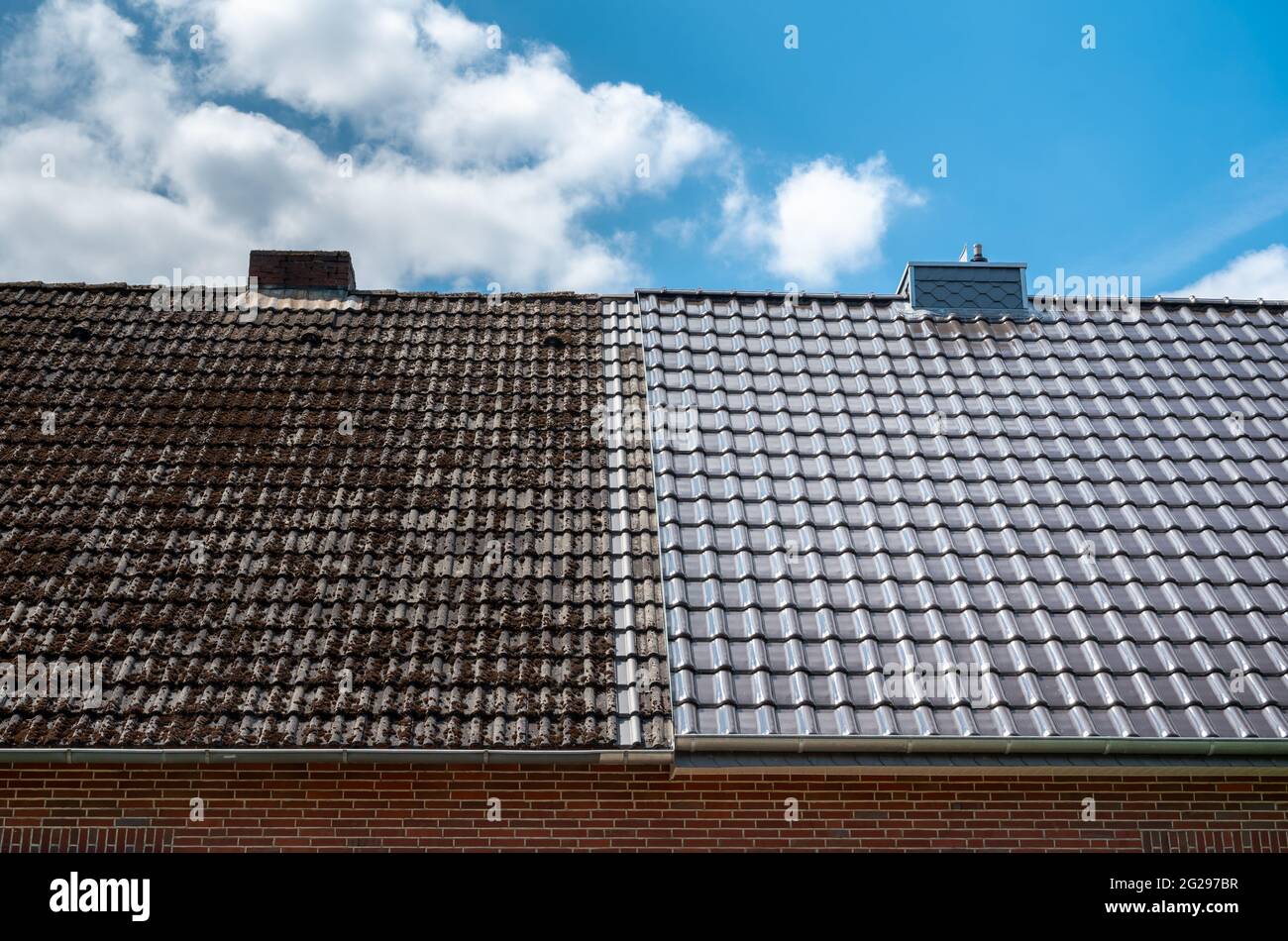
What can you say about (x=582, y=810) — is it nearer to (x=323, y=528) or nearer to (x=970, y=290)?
(x=323, y=528)

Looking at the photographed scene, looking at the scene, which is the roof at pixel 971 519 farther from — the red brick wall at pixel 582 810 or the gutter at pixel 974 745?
the red brick wall at pixel 582 810

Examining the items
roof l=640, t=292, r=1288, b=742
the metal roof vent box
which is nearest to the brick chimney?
roof l=640, t=292, r=1288, b=742

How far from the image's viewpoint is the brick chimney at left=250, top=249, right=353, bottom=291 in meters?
10.9

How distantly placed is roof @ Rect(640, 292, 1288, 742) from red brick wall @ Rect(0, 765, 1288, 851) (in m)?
0.40

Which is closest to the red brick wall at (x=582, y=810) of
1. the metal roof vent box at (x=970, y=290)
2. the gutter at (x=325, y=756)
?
the gutter at (x=325, y=756)

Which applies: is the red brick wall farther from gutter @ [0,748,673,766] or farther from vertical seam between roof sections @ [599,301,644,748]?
vertical seam between roof sections @ [599,301,644,748]

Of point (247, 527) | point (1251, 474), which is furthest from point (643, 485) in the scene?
point (1251, 474)

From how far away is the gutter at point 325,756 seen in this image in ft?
19.4

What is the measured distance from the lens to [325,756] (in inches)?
234

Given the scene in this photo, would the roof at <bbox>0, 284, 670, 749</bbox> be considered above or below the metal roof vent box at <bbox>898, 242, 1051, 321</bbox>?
below

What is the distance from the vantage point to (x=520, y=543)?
297 inches

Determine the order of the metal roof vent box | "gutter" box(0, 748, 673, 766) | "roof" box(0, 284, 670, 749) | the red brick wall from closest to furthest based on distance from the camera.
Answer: "gutter" box(0, 748, 673, 766), the red brick wall, "roof" box(0, 284, 670, 749), the metal roof vent box

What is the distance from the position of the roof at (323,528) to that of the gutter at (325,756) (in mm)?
57
